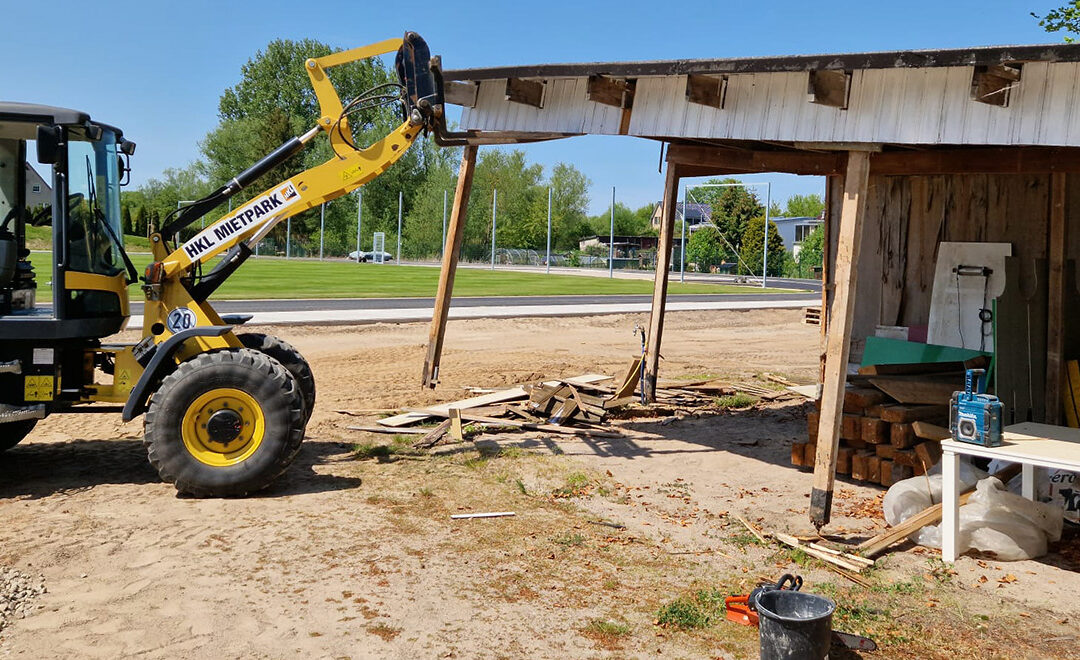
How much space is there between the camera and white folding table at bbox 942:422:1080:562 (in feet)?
19.5

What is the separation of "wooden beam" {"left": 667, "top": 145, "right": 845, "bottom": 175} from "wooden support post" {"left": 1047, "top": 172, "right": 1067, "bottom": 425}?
229cm

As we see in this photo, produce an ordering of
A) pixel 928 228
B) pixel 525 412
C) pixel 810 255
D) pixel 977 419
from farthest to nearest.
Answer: pixel 810 255 → pixel 525 412 → pixel 928 228 → pixel 977 419

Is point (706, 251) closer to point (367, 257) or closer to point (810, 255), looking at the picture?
point (810, 255)

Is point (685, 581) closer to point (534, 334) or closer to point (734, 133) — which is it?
point (734, 133)

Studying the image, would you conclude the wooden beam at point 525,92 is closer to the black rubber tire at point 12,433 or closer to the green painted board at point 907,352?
the green painted board at point 907,352

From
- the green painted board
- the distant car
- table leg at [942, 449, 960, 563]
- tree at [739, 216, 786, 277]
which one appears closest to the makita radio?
table leg at [942, 449, 960, 563]

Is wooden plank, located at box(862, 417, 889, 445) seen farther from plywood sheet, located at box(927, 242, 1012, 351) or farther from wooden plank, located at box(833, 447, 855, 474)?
plywood sheet, located at box(927, 242, 1012, 351)

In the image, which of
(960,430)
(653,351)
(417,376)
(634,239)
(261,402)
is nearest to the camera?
(960,430)

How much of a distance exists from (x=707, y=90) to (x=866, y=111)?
1528 millimetres

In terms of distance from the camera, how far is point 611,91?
8703 mm

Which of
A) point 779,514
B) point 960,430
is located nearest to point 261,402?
point 779,514

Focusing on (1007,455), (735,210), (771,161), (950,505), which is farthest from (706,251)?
(1007,455)

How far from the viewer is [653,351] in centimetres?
1226

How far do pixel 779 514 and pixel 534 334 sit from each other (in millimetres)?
13963
